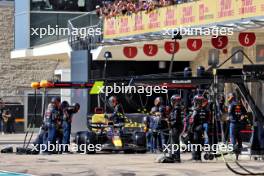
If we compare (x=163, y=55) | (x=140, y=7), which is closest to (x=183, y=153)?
(x=140, y=7)

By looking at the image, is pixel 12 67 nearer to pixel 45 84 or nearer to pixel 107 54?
pixel 107 54

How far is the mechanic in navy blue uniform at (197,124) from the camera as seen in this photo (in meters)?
19.5

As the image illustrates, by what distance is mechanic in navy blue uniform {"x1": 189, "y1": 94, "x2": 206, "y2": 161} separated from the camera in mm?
19500

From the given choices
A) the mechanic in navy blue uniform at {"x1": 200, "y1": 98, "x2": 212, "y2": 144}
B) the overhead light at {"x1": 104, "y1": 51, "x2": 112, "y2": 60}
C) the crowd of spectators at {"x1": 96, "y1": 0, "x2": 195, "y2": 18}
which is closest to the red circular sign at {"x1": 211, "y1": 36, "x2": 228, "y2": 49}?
the crowd of spectators at {"x1": 96, "y1": 0, "x2": 195, "y2": 18}

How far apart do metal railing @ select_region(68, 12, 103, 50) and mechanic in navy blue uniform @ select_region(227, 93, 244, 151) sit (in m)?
12.6

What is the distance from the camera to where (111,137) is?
23141mm

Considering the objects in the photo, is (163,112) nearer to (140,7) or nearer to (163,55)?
(140,7)

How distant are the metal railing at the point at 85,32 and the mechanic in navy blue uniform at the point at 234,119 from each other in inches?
496

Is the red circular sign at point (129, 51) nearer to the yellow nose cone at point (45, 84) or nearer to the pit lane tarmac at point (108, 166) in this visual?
the pit lane tarmac at point (108, 166)

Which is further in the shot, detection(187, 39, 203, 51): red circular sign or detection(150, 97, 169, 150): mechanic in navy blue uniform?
detection(187, 39, 203, 51): red circular sign

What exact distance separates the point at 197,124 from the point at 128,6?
12.9 meters

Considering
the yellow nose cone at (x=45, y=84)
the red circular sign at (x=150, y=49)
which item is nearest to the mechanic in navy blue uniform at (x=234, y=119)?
the yellow nose cone at (x=45, y=84)

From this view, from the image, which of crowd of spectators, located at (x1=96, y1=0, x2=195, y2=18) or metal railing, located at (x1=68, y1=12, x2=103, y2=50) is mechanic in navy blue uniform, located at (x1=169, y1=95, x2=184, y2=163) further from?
metal railing, located at (x1=68, y1=12, x2=103, y2=50)

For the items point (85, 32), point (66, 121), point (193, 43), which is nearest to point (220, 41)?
point (193, 43)
